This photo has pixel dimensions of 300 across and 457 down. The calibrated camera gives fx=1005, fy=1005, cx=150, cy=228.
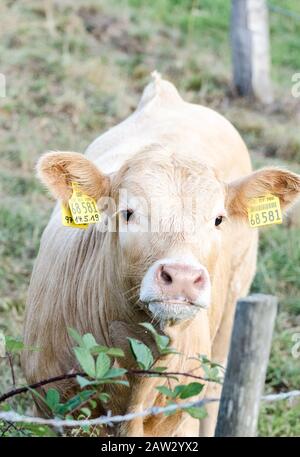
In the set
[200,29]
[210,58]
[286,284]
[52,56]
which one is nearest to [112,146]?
[286,284]

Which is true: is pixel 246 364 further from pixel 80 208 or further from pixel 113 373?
pixel 80 208

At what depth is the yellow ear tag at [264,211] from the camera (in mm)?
4746

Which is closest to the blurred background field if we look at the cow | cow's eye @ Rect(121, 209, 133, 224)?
the cow

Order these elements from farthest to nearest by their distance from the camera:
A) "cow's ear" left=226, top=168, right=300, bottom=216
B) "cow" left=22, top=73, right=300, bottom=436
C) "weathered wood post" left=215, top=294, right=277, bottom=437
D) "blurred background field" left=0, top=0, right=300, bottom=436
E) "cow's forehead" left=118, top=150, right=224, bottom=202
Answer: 1. "blurred background field" left=0, top=0, right=300, bottom=436
2. "cow's ear" left=226, top=168, right=300, bottom=216
3. "cow's forehead" left=118, top=150, right=224, bottom=202
4. "cow" left=22, top=73, right=300, bottom=436
5. "weathered wood post" left=215, top=294, right=277, bottom=437

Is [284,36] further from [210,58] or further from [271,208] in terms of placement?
[271,208]

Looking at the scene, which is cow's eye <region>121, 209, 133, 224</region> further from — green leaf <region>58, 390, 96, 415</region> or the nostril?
green leaf <region>58, 390, 96, 415</region>

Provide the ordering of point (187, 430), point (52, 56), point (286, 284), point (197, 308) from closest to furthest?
point (197, 308)
point (187, 430)
point (286, 284)
point (52, 56)

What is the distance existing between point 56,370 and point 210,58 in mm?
7523

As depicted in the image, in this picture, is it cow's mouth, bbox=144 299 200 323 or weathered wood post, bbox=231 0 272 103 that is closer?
cow's mouth, bbox=144 299 200 323

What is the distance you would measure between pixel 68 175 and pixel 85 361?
1589 mm

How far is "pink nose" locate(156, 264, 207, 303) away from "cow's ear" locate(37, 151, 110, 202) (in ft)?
2.81

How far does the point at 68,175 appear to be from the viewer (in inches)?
176

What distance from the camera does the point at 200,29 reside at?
485 inches

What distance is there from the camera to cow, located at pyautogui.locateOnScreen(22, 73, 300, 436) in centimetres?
393
